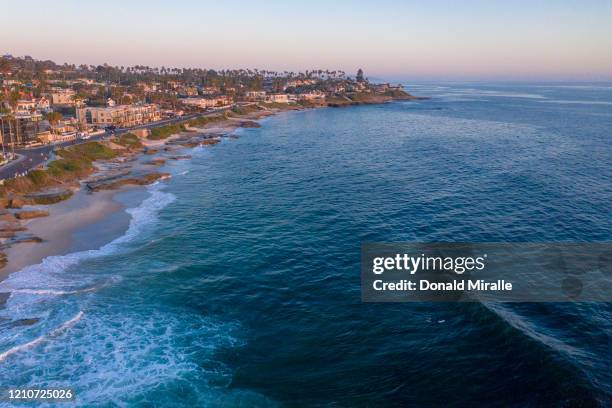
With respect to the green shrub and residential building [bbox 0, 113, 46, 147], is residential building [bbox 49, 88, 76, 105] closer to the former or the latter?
residential building [bbox 0, 113, 46, 147]

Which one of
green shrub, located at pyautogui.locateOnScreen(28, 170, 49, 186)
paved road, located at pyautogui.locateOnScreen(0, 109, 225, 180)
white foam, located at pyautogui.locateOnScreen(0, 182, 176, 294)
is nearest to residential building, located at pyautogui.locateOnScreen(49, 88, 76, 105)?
paved road, located at pyautogui.locateOnScreen(0, 109, 225, 180)

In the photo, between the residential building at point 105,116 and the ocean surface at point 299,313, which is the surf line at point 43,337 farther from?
the residential building at point 105,116

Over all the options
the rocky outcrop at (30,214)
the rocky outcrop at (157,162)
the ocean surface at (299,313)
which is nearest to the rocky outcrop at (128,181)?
the ocean surface at (299,313)

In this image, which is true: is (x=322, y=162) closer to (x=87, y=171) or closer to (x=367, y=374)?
(x=87, y=171)

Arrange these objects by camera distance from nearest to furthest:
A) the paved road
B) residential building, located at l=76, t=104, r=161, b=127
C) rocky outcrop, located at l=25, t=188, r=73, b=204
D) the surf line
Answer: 1. the surf line
2. rocky outcrop, located at l=25, t=188, r=73, b=204
3. the paved road
4. residential building, located at l=76, t=104, r=161, b=127

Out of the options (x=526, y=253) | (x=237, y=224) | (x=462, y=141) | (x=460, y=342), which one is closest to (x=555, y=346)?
(x=460, y=342)
